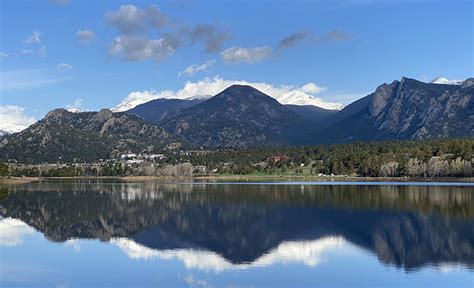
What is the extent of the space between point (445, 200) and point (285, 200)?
20.9 meters

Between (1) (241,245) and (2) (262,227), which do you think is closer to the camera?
(1) (241,245)

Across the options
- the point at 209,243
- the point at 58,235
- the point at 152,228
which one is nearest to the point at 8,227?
the point at 58,235

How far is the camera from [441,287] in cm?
2784

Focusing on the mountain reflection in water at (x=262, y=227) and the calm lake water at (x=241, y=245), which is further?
the mountain reflection in water at (x=262, y=227)

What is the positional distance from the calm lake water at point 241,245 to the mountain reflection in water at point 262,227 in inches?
3.8

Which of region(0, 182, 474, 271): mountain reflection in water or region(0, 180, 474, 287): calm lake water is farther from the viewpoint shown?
region(0, 182, 474, 271): mountain reflection in water

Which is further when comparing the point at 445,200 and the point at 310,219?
the point at 445,200

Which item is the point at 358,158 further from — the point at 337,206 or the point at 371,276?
the point at 371,276

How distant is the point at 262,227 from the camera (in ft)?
173

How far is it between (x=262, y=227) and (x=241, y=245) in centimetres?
1074

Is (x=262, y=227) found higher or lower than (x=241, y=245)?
higher

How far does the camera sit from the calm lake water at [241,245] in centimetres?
3038

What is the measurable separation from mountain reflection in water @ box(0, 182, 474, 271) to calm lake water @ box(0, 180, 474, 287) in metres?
0.10

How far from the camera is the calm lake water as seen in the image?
30.4 meters
